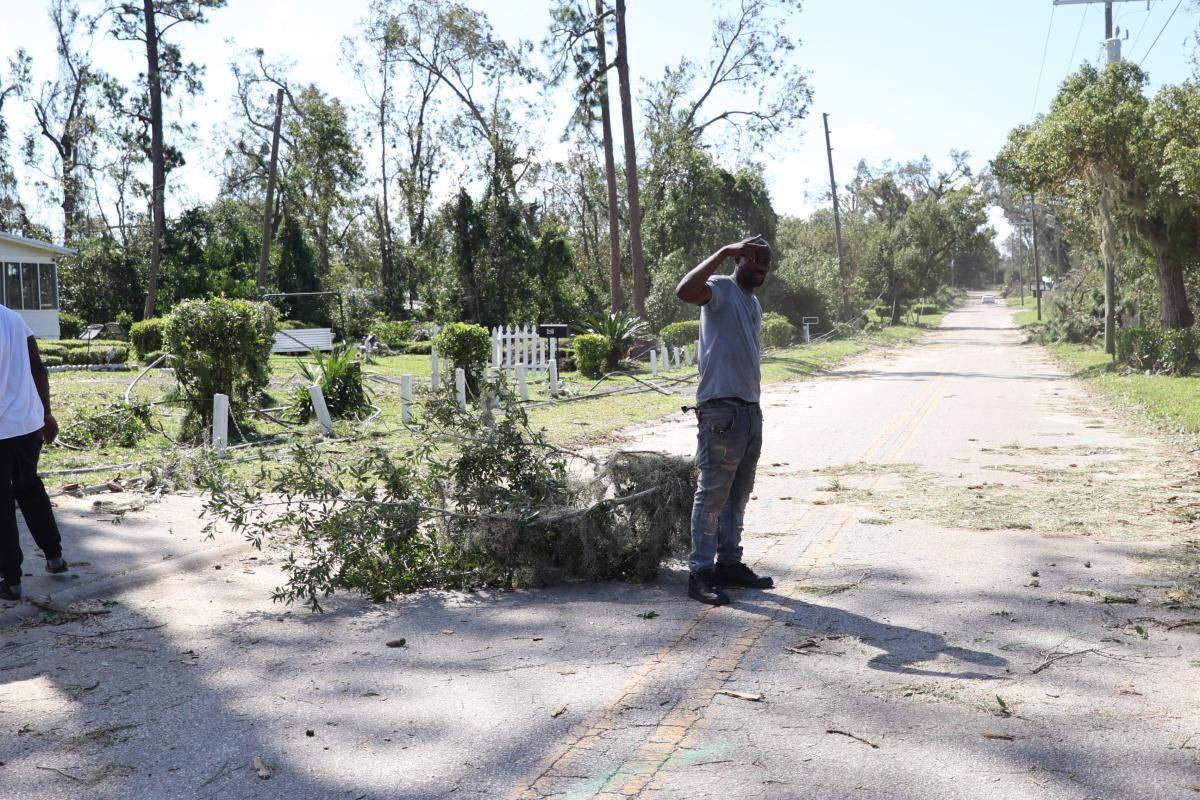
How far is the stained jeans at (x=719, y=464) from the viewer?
250 inches

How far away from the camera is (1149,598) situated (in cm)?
627

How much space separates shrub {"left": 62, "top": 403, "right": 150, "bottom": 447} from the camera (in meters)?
13.3

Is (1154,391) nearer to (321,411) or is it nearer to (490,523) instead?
(321,411)

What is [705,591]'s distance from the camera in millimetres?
6402

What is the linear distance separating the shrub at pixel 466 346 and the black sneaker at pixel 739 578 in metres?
14.1

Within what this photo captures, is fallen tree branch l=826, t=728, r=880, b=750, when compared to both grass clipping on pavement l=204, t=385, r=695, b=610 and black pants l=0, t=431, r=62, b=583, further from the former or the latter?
black pants l=0, t=431, r=62, b=583

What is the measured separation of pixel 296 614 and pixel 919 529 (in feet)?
15.4

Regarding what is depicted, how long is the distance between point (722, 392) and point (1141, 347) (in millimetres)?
23105

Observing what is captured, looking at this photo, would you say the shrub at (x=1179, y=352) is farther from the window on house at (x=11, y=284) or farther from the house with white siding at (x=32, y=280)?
the window on house at (x=11, y=284)

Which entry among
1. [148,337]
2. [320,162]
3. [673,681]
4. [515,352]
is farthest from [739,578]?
[320,162]

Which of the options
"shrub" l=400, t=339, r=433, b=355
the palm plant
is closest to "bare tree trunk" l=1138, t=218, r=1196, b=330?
the palm plant

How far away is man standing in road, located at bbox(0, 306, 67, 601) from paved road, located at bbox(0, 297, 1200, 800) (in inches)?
16.9

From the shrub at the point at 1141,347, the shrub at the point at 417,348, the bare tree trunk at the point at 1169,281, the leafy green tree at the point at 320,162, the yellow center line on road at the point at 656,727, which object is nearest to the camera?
the yellow center line on road at the point at 656,727

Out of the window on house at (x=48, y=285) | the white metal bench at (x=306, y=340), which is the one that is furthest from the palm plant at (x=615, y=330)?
the window on house at (x=48, y=285)
